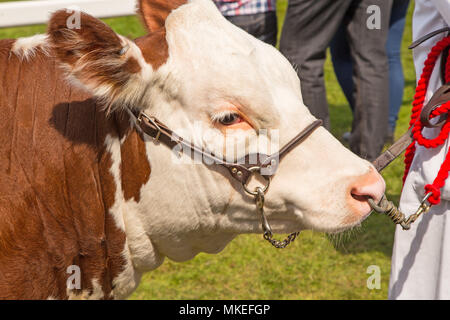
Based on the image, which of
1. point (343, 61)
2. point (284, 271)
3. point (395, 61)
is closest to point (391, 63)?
point (395, 61)

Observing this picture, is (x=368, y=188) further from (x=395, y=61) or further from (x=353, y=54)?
(x=395, y=61)

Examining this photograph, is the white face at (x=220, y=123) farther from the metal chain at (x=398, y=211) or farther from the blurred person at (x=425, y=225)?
the blurred person at (x=425, y=225)

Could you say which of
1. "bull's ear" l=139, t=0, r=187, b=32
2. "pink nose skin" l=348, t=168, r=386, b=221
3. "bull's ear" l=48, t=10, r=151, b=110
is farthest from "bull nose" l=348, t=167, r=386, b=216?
"bull's ear" l=139, t=0, r=187, b=32

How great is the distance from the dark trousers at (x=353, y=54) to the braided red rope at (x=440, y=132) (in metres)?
1.86

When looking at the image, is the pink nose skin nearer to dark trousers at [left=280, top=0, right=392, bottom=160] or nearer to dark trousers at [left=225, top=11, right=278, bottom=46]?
dark trousers at [left=280, top=0, right=392, bottom=160]

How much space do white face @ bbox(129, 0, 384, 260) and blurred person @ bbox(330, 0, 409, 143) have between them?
10.7 feet

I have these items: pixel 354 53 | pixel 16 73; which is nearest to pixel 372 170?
pixel 16 73

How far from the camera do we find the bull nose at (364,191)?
2.15m

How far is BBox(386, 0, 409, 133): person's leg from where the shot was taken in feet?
19.2

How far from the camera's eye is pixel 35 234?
7.16 feet

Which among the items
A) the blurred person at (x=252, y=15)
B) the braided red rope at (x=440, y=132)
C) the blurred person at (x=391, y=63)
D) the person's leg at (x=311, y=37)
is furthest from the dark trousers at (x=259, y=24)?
the braided red rope at (x=440, y=132)

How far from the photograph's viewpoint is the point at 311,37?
4438mm
